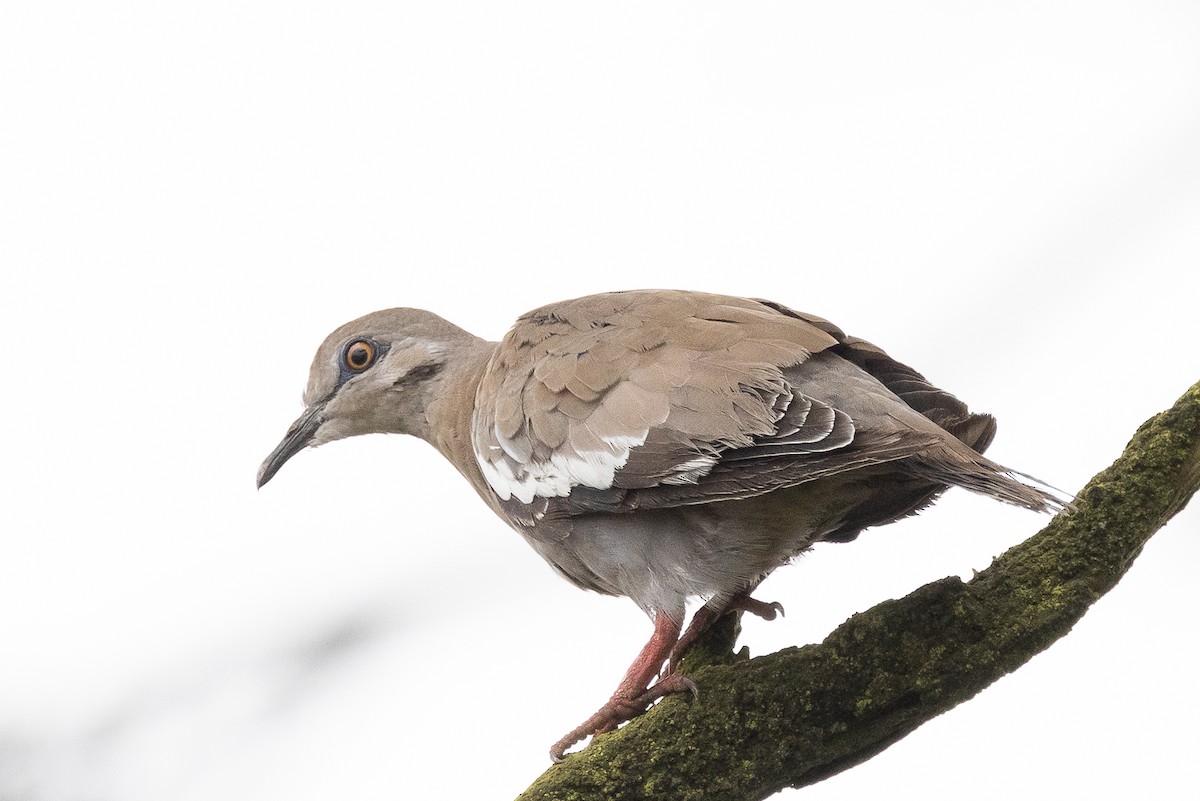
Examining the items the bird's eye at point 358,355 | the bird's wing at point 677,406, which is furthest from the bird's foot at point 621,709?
the bird's eye at point 358,355

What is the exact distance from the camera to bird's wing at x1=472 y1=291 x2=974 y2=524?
334 cm

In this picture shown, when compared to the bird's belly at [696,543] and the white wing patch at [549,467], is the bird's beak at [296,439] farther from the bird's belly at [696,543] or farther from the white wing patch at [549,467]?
the bird's belly at [696,543]

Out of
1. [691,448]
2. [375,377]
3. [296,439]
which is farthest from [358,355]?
[691,448]

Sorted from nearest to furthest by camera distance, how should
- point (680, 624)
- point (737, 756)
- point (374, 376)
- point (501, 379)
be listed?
point (737, 756)
point (680, 624)
point (501, 379)
point (374, 376)

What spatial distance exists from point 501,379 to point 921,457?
4.93ft

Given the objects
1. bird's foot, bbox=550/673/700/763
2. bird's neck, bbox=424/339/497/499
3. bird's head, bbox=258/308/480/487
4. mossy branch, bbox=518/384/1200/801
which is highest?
bird's head, bbox=258/308/480/487

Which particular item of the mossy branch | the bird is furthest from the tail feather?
the mossy branch

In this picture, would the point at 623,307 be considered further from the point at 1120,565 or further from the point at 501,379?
the point at 1120,565

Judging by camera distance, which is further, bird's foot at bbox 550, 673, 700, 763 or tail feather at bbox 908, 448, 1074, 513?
bird's foot at bbox 550, 673, 700, 763

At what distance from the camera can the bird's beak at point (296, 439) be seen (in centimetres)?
483

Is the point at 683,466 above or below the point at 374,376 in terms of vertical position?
below

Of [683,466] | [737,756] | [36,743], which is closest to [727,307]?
[683,466]

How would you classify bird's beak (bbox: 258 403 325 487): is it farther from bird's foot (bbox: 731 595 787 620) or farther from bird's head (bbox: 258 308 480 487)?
bird's foot (bbox: 731 595 787 620)

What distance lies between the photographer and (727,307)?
3984 millimetres
